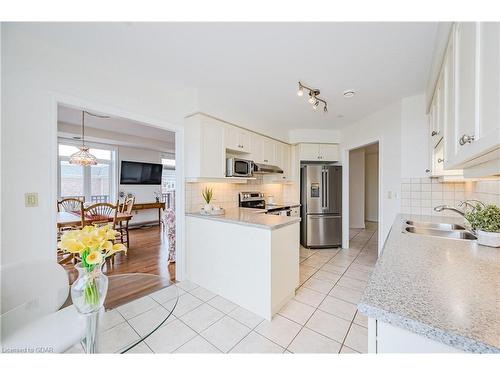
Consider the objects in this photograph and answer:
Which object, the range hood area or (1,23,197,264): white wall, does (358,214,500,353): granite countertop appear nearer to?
(1,23,197,264): white wall

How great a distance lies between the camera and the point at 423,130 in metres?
2.65

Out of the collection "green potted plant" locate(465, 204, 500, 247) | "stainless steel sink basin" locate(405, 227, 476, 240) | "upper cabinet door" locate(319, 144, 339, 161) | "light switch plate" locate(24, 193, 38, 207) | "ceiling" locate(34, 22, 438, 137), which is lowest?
"stainless steel sink basin" locate(405, 227, 476, 240)

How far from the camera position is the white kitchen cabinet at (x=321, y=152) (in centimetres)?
415

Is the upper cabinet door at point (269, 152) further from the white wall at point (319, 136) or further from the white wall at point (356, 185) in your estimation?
the white wall at point (356, 185)

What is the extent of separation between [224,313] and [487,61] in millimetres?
2349

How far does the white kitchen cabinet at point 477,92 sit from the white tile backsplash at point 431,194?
58.2 inches

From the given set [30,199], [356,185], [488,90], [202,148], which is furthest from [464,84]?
[356,185]

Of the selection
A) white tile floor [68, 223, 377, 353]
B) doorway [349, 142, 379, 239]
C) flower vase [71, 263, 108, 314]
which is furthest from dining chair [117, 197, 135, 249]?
doorway [349, 142, 379, 239]

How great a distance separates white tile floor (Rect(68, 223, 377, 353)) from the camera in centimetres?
116

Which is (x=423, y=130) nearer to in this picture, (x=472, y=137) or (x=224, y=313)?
(x=472, y=137)

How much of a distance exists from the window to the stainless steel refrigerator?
16.1ft

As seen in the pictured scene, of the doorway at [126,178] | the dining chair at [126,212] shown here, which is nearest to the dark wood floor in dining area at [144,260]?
the doorway at [126,178]

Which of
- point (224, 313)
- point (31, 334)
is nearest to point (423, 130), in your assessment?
point (224, 313)
